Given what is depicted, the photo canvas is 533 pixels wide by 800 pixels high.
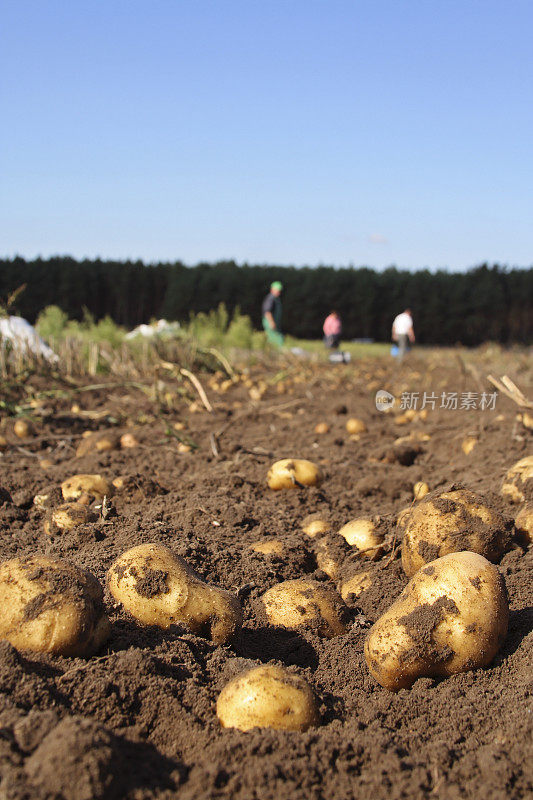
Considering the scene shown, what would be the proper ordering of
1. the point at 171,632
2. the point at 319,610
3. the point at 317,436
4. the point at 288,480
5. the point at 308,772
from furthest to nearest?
the point at 317,436 < the point at 288,480 < the point at 319,610 < the point at 171,632 < the point at 308,772

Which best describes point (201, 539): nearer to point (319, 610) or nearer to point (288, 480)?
point (319, 610)

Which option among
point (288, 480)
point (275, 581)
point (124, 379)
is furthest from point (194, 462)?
point (124, 379)

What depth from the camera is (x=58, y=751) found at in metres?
1.31

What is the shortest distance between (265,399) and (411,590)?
18.4 ft

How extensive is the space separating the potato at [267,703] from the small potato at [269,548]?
42.0 inches

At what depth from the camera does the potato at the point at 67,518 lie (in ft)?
9.79

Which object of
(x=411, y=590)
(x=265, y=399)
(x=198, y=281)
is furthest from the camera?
(x=198, y=281)

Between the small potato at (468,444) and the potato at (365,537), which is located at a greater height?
the small potato at (468,444)

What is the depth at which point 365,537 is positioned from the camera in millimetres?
2977

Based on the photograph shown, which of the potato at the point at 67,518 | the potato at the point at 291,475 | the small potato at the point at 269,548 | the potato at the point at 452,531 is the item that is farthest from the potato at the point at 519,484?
the potato at the point at 67,518

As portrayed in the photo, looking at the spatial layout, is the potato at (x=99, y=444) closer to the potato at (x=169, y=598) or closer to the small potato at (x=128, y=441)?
the small potato at (x=128, y=441)

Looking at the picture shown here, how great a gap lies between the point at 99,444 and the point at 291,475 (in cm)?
177
